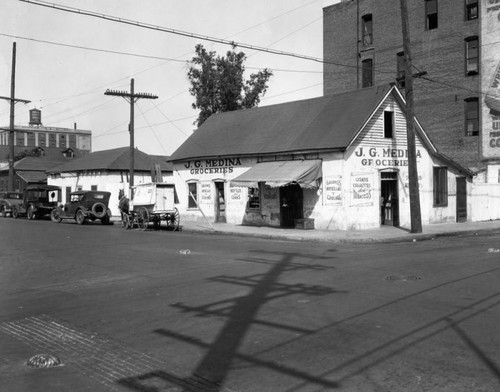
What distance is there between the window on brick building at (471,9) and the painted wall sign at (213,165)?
20.5 m

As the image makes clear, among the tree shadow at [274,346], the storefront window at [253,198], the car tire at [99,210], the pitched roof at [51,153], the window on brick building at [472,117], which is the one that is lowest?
the tree shadow at [274,346]

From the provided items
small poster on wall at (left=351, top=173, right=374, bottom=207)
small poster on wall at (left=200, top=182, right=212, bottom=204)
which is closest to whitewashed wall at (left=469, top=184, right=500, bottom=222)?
small poster on wall at (left=351, top=173, right=374, bottom=207)

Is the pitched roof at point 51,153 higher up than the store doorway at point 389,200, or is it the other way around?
the pitched roof at point 51,153

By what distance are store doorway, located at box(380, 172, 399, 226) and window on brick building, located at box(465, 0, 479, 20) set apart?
17716 millimetres

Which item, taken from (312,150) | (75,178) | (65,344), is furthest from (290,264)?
(75,178)

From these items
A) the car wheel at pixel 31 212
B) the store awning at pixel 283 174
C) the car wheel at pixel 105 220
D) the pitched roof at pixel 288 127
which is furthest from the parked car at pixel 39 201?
the store awning at pixel 283 174

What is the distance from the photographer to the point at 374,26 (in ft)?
139

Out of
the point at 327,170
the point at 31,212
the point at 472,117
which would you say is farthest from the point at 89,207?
the point at 472,117

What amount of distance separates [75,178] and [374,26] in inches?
1144

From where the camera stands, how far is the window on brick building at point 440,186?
86.4 feet

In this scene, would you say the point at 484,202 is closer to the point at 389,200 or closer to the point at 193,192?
the point at 389,200

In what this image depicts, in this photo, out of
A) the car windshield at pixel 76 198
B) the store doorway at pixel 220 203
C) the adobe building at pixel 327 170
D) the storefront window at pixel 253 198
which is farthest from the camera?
the car windshield at pixel 76 198

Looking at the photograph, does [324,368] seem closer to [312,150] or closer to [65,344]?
[65,344]

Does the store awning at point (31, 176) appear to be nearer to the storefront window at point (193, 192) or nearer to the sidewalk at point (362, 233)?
the storefront window at point (193, 192)
